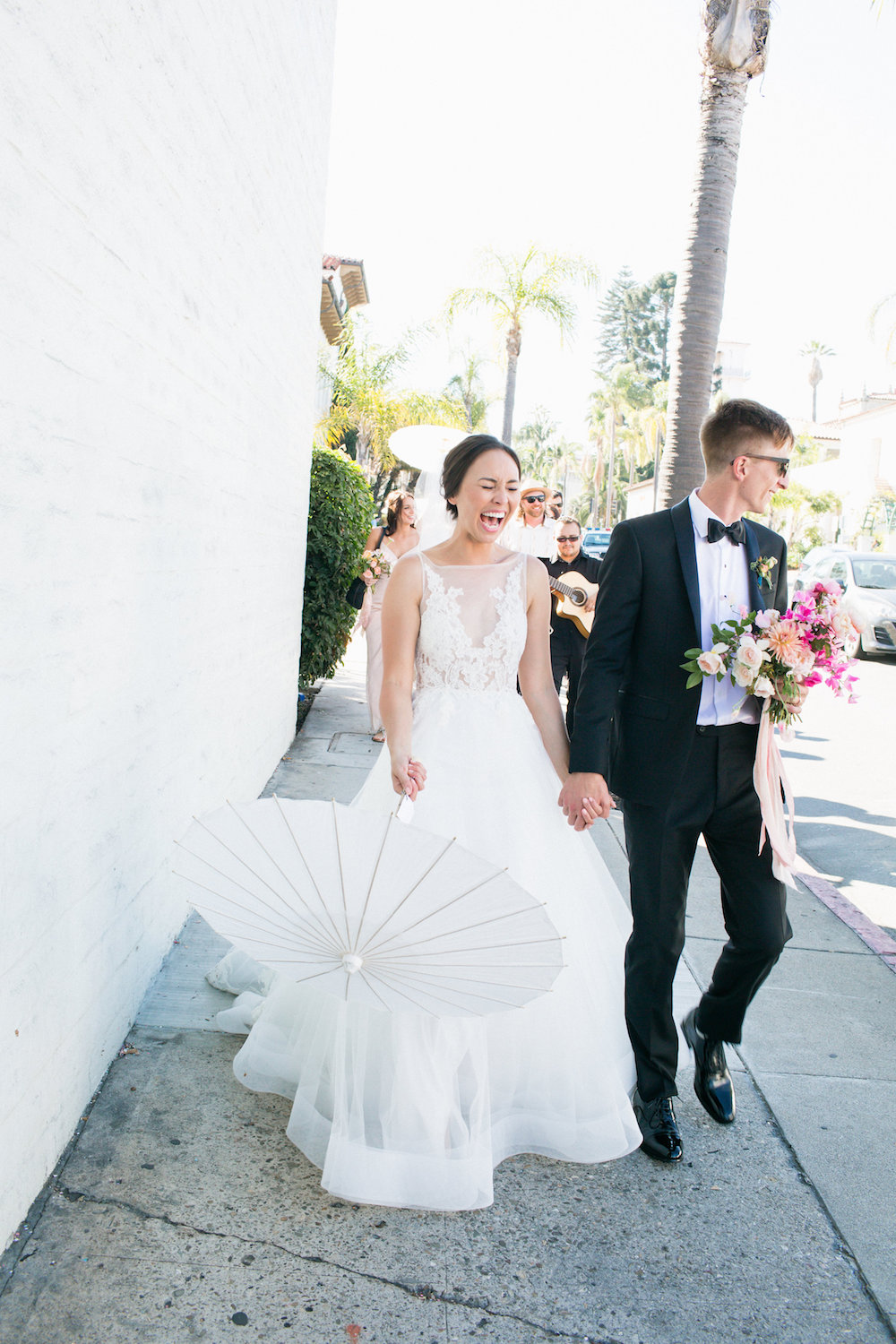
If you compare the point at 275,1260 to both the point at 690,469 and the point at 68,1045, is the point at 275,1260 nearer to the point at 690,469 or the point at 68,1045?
the point at 68,1045

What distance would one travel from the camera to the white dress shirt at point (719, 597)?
315 cm

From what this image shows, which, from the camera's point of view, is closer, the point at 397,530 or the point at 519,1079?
the point at 519,1079

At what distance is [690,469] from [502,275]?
1804cm

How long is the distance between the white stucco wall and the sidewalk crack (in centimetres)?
16

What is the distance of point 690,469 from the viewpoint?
7.86 meters

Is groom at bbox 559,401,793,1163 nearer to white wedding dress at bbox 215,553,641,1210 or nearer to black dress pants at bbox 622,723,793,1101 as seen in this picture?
black dress pants at bbox 622,723,793,1101

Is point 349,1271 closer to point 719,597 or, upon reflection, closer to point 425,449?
point 719,597

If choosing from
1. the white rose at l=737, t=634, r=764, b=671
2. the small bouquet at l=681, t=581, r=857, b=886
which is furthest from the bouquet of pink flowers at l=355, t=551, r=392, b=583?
the white rose at l=737, t=634, r=764, b=671

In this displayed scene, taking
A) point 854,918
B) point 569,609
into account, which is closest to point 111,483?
point 854,918

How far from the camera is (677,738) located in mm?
3139

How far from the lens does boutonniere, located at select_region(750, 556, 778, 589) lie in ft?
10.5

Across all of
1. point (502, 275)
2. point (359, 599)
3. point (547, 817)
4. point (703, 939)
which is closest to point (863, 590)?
point (502, 275)

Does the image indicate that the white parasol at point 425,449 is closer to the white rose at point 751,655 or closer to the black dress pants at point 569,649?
the black dress pants at point 569,649

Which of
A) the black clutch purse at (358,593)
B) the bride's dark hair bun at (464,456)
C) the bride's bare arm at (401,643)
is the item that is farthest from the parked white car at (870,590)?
the bride's bare arm at (401,643)
